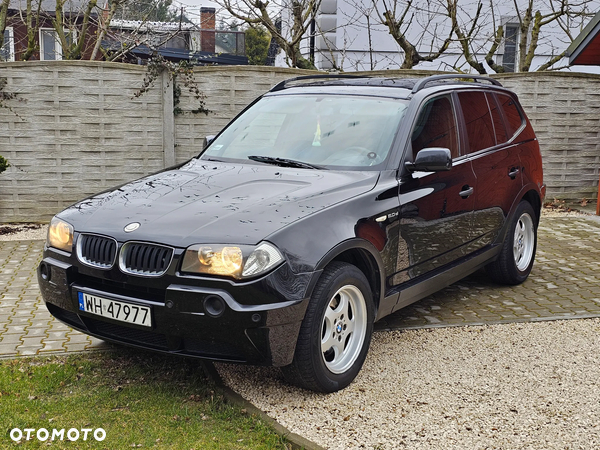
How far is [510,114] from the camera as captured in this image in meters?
6.46

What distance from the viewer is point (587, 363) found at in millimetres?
4609

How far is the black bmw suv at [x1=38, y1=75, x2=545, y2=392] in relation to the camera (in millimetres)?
3529

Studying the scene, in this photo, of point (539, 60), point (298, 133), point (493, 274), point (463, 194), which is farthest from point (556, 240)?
point (539, 60)

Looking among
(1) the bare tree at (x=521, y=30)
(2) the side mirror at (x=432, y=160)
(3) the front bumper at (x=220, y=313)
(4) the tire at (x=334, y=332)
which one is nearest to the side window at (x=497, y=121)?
(2) the side mirror at (x=432, y=160)

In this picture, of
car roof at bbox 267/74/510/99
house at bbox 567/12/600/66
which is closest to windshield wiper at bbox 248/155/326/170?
car roof at bbox 267/74/510/99

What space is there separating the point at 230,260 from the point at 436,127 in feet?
7.66

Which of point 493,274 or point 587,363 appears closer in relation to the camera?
point 587,363

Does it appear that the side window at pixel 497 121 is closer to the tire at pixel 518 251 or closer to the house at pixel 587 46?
the tire at pixel 518 251

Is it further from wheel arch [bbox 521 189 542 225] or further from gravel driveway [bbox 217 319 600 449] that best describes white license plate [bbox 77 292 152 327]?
wheel arch [bbox 521 189 542 225]

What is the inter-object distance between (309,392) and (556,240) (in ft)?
19.1

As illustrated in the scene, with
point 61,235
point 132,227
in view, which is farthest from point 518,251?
point 61,235

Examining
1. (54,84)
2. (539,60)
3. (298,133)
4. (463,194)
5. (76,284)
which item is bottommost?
(76,284)

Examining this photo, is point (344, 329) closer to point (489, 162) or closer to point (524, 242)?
point (489, 162)

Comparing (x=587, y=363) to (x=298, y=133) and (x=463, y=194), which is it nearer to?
(x=463, y=194)
